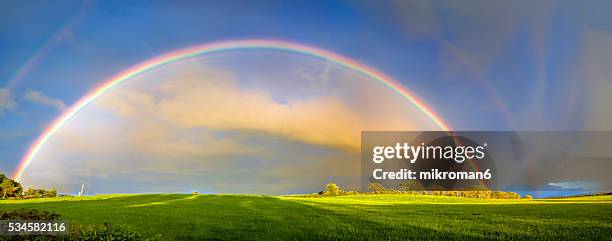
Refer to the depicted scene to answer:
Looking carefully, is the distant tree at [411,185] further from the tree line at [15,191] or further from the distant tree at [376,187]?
the tree line at [15,191]

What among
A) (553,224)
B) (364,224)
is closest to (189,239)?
(364,224)

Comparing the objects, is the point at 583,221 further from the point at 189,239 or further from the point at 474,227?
the point at 189,239

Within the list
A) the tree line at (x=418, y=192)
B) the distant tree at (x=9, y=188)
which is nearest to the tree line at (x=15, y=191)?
the distant tree at (x=9, y=188)

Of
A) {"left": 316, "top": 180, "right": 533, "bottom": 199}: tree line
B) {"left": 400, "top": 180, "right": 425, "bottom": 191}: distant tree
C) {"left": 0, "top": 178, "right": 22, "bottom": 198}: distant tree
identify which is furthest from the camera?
{"left": 0, "top": 178, "right": 22, "bottom": 198}: distant tree

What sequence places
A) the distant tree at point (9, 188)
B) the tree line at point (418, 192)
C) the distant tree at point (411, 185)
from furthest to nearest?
the distant tree at point (9, 188) < the distant tree at point (411, 185) < the tree line at point (418, 192)

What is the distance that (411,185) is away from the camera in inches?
3720

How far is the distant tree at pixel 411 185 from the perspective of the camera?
9344cm

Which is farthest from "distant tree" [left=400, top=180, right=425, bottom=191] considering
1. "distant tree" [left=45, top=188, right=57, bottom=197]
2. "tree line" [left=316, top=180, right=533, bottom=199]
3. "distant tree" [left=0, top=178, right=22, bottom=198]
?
"distant tree" [left=0, top=178, right=22, bottom=198]

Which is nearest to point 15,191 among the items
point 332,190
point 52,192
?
point 52,192

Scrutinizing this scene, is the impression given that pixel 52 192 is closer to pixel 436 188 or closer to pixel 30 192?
pixel 30 192

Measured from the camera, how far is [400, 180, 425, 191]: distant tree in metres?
93.4

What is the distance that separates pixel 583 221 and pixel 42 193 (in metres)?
105

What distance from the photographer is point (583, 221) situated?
2222 cm

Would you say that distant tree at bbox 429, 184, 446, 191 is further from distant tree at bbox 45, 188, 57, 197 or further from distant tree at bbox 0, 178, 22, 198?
distant tree at bbox 0, 178, 22, 198
